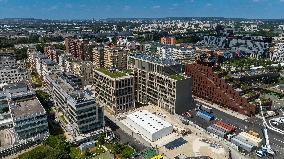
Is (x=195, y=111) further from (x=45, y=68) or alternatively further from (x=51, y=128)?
(x=45, y=68)

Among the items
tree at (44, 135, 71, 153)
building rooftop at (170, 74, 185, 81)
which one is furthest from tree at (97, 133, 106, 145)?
building rooftop at (170, 74, 185, 81)

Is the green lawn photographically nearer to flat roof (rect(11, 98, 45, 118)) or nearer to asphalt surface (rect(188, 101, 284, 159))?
flat roof (rect(11, 98, 45, 118))

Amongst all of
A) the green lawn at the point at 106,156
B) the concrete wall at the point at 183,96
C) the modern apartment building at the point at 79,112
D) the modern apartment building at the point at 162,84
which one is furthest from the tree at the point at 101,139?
the concrete wall at the point at 183,96

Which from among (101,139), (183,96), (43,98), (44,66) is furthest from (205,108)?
(44,66)

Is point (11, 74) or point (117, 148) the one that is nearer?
point (117, 148)

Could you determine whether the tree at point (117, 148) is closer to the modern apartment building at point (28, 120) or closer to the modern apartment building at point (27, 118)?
the modern apartment building at point (27, 118)

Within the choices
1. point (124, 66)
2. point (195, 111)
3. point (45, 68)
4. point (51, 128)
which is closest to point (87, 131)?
point (51, 128)

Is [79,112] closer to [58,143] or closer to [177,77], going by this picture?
[58,143]
